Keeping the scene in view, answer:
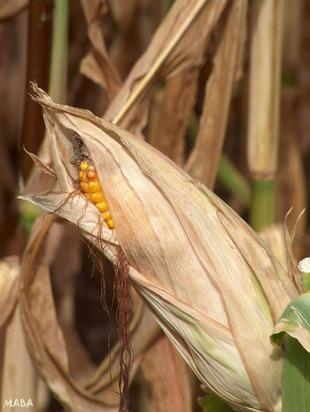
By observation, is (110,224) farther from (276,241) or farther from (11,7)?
(11,7)

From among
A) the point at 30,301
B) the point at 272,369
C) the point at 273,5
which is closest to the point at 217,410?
the point at 272,369

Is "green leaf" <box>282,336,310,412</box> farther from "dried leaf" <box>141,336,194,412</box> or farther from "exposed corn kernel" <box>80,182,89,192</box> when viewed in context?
"dried leaf" <box>141,336,194,412</box>

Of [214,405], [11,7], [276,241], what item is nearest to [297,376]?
[214,405]

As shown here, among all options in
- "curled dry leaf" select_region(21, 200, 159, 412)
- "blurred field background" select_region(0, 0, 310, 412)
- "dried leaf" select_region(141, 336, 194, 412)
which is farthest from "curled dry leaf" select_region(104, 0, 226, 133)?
"dried leaf" select_region(141, 336, 194, 412)

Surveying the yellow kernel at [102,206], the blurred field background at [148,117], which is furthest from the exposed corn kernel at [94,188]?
the blurred field background at [148,117]

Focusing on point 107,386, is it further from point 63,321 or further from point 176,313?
point 63,321

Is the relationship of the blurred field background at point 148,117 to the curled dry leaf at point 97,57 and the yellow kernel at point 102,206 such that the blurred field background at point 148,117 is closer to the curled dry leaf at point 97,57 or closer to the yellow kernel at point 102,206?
the curled dry leaf at point 97,57
